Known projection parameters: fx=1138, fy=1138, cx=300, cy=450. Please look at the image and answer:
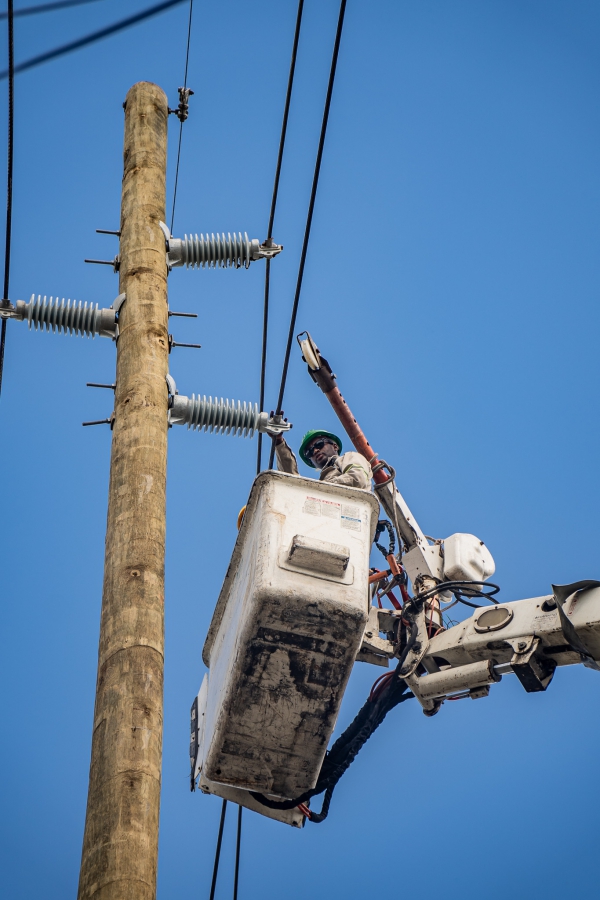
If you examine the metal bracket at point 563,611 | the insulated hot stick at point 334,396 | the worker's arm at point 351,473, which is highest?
the insulated hot stick at point 334,396

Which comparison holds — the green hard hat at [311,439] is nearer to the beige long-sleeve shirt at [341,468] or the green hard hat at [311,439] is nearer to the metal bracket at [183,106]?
the beige long-sleeve shirt at [341,468]

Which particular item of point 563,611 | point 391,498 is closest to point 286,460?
point 563,611

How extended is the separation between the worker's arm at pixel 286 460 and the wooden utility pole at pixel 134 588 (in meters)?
0.64

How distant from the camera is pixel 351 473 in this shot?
17.9 feet

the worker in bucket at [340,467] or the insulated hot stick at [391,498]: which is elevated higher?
the insulated hot stick at [391,498]

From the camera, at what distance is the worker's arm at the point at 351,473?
5418 millimetres

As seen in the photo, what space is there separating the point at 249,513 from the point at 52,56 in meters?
2.67

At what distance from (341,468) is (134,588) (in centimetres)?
150

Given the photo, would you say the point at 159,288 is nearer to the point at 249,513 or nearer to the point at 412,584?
the point at 249,513

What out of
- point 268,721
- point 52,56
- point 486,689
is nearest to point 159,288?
point 52,56

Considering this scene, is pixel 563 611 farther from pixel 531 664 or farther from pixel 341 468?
pixel 341 468

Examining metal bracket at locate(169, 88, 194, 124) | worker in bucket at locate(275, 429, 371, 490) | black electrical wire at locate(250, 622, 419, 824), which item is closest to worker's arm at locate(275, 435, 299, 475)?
worker in bucket at locate(275, 429, 371, 490)

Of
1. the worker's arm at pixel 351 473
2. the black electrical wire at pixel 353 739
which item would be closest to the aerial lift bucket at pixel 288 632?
the black electrical wire at pixel 353 739

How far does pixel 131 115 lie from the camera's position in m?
6.75
